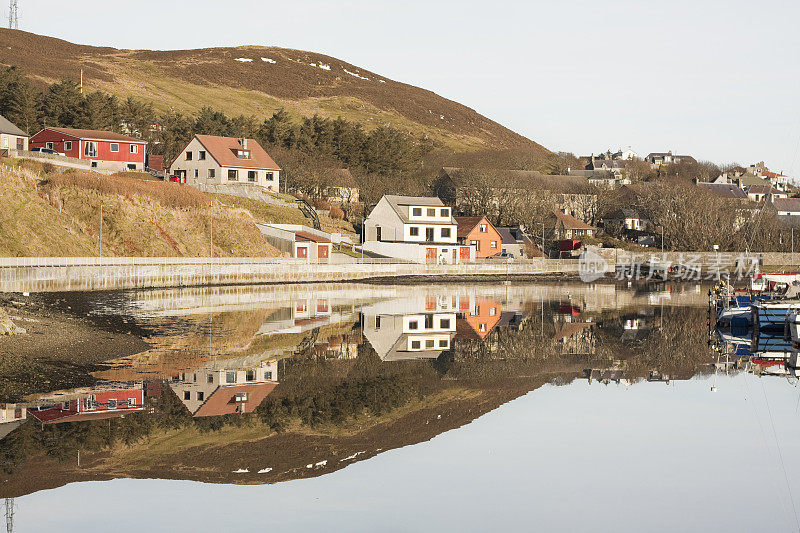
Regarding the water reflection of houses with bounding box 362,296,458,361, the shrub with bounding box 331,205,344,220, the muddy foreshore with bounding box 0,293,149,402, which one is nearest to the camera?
the muddy foreshore with bounding box 0,293,149,402

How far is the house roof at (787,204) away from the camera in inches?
5891

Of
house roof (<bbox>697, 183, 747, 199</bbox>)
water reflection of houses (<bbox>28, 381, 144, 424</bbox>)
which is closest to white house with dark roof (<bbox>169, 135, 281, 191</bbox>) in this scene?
water reflection of houses (<bbox>28, 381, 144, 424</bbox>)

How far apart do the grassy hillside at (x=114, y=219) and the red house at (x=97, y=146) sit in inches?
191

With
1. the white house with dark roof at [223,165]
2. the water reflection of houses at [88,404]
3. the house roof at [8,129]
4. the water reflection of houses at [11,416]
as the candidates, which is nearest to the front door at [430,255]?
the white house with dark roof at [223,165]

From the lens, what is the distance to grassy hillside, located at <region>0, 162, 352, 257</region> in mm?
69312

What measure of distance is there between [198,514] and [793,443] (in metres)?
15.3

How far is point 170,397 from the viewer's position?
2678cm

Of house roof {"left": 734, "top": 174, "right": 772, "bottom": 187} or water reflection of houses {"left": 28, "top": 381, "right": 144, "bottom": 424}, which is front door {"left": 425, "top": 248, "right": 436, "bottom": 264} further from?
house roof {"left": 734, "top": 174, "right": 772, "bottom": 187}

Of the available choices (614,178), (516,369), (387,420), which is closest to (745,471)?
(387,420)

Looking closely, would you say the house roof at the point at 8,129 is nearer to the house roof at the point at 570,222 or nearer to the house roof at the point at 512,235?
the house roof at the point at 512,235

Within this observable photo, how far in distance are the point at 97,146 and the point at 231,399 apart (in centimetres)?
7305

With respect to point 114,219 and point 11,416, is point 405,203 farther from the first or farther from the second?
point 11,416

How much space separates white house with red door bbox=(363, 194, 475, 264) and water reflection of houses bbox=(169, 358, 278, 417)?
62.8 meters

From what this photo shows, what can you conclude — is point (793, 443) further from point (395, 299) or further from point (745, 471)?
point (395, 299)
